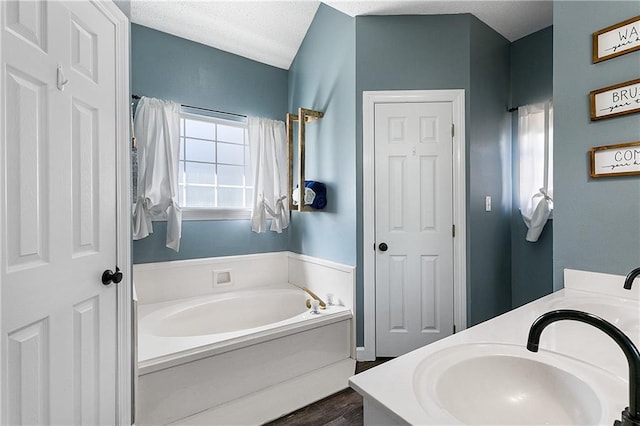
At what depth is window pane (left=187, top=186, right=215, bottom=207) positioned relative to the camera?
2.83m

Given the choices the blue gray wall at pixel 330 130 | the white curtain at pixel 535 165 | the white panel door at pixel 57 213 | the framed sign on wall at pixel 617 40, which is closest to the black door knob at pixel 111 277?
the white panel door at pixel 57 213

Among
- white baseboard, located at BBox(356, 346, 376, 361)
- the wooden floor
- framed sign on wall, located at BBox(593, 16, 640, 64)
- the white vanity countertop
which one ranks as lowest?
the wooden floor

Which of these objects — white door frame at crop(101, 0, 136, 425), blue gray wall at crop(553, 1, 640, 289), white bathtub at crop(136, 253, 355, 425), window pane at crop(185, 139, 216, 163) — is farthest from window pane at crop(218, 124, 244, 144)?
blue gray wall at crop(553, 1, 640, 289)

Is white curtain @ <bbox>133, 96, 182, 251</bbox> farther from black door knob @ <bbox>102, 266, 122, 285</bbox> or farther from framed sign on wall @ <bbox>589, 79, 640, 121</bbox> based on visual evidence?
framed sign on wall @ <bbox>589, 79, 640, 121</bbox>

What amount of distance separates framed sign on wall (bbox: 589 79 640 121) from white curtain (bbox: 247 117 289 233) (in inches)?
89.0

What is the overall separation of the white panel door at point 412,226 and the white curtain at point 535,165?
28.7 inches

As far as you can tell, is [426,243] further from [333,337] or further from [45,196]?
[45,196]

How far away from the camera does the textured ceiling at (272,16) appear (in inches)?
94.0

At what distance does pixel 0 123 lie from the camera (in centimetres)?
95

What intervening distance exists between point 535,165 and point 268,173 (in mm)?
2293

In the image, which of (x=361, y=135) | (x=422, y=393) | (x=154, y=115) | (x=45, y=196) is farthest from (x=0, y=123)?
(x=361, y=135)

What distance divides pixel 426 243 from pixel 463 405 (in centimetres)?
176

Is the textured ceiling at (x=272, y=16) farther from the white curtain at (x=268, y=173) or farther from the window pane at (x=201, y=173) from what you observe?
the window pane at (x=201, y=173)

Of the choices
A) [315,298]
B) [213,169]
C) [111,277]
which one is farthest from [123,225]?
[315,298]
